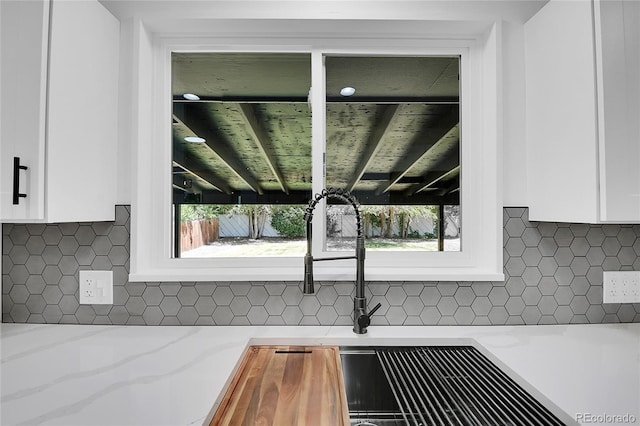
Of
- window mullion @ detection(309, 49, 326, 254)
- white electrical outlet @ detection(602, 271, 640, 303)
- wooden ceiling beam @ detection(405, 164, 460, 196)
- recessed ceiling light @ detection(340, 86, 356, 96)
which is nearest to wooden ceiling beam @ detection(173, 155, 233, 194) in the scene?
window mullion @ detection(309, 49, 326, 254)

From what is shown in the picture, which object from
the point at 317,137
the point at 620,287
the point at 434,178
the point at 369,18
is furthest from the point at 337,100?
the point at 620,287

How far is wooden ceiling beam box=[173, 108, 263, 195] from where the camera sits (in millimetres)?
1665

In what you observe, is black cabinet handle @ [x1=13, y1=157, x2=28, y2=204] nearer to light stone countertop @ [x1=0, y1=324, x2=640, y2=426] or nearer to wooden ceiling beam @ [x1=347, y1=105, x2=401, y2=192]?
light stone countertop @ [x1=0, y1=324, x2=640, y2=426]

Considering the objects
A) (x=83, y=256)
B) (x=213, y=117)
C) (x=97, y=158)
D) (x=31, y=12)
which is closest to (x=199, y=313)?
(x=83, y=256)

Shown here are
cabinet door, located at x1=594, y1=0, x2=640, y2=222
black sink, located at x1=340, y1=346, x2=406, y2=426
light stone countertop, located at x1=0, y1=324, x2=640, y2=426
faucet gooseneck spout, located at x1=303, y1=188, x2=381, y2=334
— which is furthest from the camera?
faucet gooseneck spout, located at x1=303, y1=188, x2=381, y2=334

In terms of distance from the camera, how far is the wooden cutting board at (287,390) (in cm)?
92

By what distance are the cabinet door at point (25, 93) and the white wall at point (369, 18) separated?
38cm

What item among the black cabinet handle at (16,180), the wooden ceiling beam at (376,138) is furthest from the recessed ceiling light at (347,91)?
the black cabinet handle at (16,180)

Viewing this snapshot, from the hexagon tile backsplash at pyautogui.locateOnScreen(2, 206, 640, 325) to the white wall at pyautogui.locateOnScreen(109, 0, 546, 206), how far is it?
206 millimetres

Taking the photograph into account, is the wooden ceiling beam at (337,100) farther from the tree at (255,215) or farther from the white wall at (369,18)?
the tree at (255,215)

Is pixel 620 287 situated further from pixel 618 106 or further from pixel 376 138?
pixel 376 138

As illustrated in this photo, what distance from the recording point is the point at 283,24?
5.03ft

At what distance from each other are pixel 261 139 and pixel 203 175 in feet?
1.00

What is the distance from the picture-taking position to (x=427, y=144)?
166 centimetres
